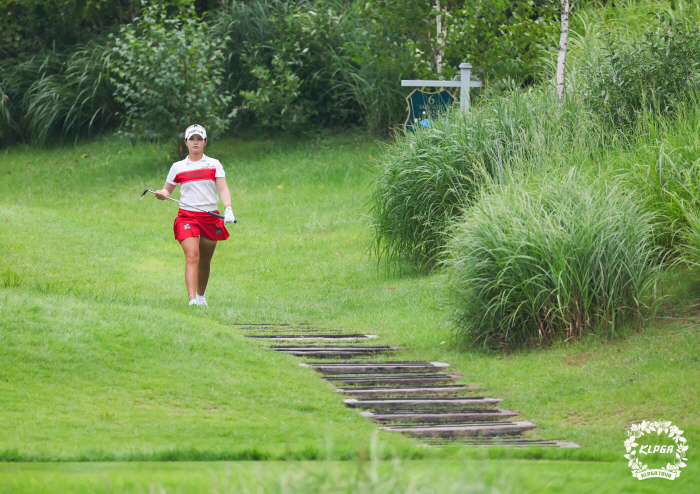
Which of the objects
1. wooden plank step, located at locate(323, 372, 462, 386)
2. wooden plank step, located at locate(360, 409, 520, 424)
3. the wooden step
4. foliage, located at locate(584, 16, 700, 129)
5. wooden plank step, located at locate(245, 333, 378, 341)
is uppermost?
foliage, located at locate(584, 16, 700, 129)

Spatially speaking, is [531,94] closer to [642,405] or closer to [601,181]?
[601,181]

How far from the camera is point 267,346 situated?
7.89 m

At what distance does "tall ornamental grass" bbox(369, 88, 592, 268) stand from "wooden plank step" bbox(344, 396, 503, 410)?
3.88m

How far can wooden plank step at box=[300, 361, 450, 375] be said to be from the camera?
7.22m

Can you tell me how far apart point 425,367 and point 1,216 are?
9058 millimetres

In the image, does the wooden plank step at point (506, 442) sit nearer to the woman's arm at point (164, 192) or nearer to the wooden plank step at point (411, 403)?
the wooden plank step at point (411, 403)

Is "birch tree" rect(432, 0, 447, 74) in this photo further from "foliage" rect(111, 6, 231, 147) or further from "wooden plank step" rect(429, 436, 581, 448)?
"wooden plank step" rect(429, 436, 581, 448)

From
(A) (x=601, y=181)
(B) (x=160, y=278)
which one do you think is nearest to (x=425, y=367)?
(A) (x=601, y=181)

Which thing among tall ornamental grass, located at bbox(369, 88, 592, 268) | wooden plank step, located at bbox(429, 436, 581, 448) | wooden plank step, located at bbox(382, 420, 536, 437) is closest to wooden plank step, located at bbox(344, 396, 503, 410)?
wooden plank step, located at bbox(382, 420, 536, 437)

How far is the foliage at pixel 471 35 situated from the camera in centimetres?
1466

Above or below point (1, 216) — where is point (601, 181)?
above

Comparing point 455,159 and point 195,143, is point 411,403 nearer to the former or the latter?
point 195,143

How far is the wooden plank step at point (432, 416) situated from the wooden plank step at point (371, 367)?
118 cm

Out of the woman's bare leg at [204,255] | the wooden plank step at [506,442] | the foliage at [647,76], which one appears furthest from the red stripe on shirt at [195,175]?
the wooden plank step at [506,442]
